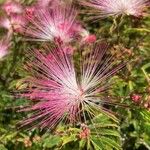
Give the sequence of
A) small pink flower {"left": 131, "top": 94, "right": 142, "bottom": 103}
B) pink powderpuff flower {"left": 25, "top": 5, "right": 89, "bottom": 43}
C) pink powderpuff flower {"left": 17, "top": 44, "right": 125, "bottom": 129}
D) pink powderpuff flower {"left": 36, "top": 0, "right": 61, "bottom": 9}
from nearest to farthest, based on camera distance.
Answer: pink powderpuff flower {"left": 17, "top": 44, "right": 125, "bottom": 129} → small pink flower {"left": 131, "top": 94, "right": 142, "bottom": 103} → pink powderpuff flower {"left": 25, "top": 5, "right": 89, "bottom": 43} → pink powderpuff flower {"left": 36, "top": 0, "right": 61, "bottom": 9}

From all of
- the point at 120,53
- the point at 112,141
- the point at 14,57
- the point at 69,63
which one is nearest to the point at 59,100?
the point at 69,63

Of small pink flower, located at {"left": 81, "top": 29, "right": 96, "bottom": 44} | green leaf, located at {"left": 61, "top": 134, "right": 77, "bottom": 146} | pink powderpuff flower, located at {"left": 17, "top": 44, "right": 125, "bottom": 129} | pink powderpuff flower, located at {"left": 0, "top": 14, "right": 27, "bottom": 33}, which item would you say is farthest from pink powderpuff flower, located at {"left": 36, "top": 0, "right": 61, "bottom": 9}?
green leaf, located at {"left": 61, "top": 134, "right": 77, "bottom": 146}

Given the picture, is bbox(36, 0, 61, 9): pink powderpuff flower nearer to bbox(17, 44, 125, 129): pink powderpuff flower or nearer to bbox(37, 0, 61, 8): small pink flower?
bbox(37, 0, 61, 8): small pink flower

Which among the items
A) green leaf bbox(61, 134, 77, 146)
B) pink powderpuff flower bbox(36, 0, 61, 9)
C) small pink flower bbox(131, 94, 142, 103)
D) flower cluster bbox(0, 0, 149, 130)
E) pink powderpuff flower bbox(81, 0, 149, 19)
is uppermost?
pink powderpuff flower bbox(36, 0, 61, 9)

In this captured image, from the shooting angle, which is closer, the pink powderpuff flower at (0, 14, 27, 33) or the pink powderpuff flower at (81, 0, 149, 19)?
the pink powderpuff flower at (81, 0, 149, 19)

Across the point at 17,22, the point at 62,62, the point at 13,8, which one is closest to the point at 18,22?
the point at 17,22

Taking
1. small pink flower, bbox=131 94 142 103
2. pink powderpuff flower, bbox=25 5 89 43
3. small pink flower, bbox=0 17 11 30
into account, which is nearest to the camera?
small pink flower, bbox=131 94 142 103

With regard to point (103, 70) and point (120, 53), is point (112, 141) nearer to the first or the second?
point (103, 70)

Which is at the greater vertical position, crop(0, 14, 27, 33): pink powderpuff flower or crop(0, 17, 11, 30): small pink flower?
crop(0, 17, 11, 30): small pink flower
